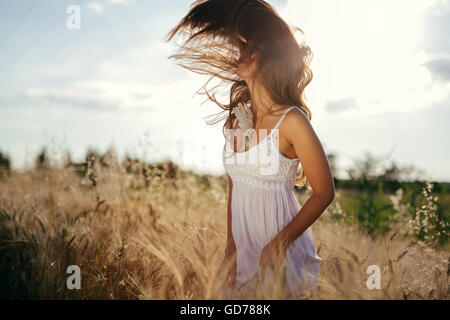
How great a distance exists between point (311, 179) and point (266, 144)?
12.6 inches

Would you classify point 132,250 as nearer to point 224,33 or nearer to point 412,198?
point 224,33

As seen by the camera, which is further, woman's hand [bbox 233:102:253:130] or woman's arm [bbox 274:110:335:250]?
woman's hand [bbox 233:102:253:130]

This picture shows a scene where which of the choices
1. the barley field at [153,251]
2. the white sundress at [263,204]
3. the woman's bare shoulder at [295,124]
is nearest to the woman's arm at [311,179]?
the woman's bare shoulder at [295,124]

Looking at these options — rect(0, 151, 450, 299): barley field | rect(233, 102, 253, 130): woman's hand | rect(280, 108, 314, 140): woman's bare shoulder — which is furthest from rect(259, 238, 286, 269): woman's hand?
rect(233, 102, 253, 130): woman's hand

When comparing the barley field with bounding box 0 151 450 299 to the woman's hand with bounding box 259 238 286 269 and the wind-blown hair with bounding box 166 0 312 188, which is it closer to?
the woman's hand with bounding box 259 238 286 269

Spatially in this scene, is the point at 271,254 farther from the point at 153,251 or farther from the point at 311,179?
the point at 153,251

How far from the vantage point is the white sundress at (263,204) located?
5.71 feet

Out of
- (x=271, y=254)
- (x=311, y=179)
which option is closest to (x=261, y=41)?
(x=311, y=179)

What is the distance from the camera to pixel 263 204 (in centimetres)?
186

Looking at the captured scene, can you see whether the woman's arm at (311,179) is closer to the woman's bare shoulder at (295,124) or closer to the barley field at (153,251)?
the woman's bare shoulder at (295,124)

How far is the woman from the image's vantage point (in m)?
1.61

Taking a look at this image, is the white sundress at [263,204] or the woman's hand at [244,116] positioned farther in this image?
the woman's hand at [244,116]

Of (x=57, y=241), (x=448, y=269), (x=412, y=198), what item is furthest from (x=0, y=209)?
(x=412, y=198)

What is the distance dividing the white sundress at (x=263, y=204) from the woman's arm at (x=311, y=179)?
0.12 meters
